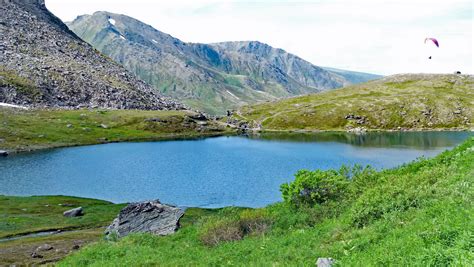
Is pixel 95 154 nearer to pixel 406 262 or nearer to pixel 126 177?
pixel 126 177

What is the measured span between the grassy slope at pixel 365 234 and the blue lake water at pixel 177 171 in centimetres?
5910

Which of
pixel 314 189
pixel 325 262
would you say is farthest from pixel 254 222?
pixel 325 262

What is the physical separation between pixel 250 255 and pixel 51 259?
108 feet

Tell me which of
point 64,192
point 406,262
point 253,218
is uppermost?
point 406,262

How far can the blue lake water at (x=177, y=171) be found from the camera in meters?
110

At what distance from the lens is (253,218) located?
138 feet

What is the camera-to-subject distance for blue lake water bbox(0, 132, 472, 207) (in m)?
110

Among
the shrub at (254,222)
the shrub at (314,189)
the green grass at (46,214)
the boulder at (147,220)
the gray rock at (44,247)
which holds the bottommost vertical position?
the green grass at (46,214)

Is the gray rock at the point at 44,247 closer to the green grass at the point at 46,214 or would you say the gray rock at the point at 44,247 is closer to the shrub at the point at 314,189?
the green grass at the point at 46,214

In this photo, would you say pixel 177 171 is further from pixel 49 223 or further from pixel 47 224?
pixel 47 224

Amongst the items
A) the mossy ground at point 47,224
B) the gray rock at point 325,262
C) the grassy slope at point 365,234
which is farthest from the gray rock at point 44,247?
the gray rock at point 325,262

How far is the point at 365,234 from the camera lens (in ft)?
89.0

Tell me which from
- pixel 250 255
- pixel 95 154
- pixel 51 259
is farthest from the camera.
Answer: pixel 95 154

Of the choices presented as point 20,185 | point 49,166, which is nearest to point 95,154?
point 49,166
